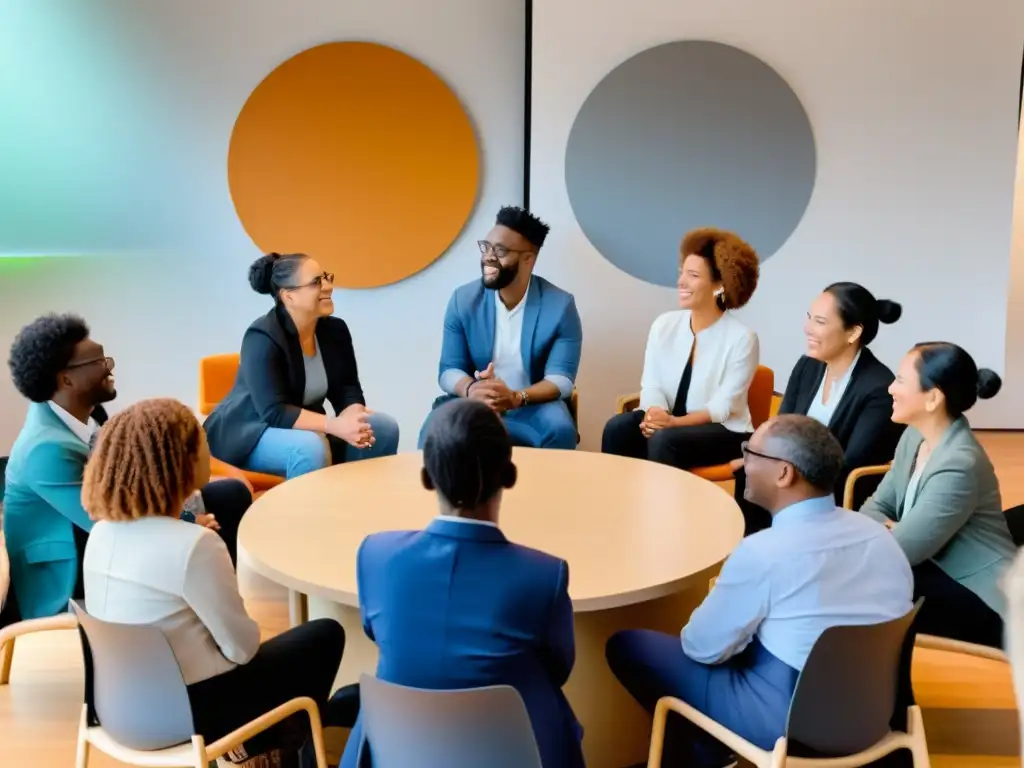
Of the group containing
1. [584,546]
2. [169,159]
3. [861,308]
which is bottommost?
[584,546]

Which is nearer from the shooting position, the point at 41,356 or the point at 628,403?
the point at 41,356

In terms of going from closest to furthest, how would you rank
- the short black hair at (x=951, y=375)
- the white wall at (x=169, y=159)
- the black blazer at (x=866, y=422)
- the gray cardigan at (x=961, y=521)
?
the gray cardigan at (x=961, y=521)
the short black hair at (x=951, y=375)
the black blazer at (x=866, y=422)
the white wall at (x=169, y=159)

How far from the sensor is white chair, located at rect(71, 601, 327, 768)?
78.9 inches

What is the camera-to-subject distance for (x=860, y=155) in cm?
514

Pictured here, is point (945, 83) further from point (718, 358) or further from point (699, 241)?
point (718, 358)

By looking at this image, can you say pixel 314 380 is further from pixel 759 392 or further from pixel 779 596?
pixel 779 596

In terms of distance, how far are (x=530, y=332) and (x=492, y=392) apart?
1.34 ft

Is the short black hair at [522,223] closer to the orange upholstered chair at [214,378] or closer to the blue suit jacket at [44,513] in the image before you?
the orange upholstered chair at [214,378]

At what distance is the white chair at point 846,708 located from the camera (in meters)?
1.97

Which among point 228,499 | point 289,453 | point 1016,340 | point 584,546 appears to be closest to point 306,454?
point 289,453

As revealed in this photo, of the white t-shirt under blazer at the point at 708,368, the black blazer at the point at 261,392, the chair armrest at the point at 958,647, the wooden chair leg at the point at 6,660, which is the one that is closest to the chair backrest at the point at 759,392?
the white t-shirt under blazer at the point at 708,368

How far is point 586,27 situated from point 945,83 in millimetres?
1837

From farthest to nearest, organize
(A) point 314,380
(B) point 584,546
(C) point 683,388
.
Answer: (C) point 683,388
(A) point 314,380
(B) point 584,546

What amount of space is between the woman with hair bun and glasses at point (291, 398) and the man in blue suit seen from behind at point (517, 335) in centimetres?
51
